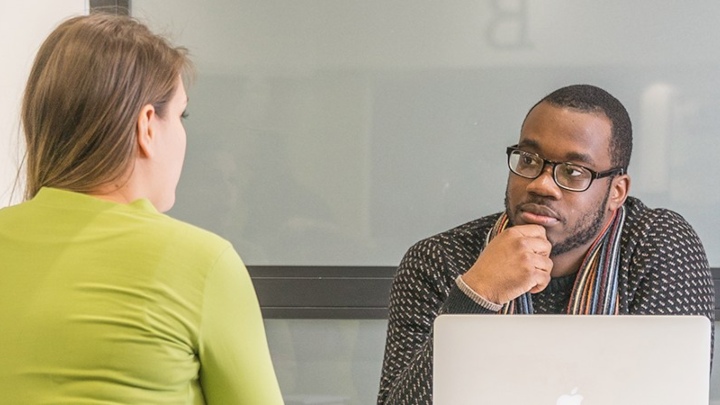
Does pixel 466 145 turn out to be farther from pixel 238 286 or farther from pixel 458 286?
pixel 238 286

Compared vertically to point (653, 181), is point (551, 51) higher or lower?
higher

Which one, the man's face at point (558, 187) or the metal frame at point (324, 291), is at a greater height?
the man's face at point (558, 187)

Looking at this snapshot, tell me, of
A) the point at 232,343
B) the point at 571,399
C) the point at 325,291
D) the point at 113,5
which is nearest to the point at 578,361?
the point at 571,399

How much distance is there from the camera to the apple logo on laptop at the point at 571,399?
1.10m

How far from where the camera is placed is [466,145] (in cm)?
274

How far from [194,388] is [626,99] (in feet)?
6.50

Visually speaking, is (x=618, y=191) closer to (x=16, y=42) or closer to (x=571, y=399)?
(x=571, y=399)

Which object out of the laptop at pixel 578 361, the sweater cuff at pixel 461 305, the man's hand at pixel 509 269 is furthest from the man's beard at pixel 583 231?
the laptop at pixel 578 361

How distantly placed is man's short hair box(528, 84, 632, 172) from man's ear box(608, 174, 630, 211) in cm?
3

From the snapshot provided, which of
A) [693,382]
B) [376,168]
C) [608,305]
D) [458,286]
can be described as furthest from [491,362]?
[376,168]

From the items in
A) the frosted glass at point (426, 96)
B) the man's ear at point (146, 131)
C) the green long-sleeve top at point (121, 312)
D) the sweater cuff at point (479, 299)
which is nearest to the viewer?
the green long-sleeve top at point (121, 312)

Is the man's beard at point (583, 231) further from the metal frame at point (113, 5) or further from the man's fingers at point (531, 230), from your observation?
the metal frame at point (113, 5)

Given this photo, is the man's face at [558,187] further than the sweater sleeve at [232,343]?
Yes

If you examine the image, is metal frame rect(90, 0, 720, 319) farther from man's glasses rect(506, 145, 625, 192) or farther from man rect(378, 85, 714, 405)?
man's glasses rect(506, 145, 625, 192)
